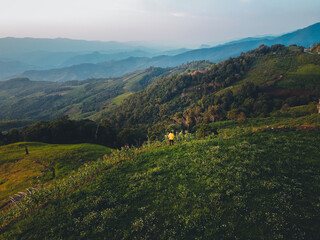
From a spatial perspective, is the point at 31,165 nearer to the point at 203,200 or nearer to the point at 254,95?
the point at 203,200

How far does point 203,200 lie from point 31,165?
43750 millimetres

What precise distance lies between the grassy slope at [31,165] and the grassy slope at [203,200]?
18.1 meters

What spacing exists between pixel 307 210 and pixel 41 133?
8433 centimetres

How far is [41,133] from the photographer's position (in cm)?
6894

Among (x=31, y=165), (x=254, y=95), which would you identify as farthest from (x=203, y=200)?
(x=254, y=95)

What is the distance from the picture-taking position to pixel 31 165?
3981 cm

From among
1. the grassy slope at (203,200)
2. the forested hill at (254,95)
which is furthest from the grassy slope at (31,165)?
the forested hill at (254,95)

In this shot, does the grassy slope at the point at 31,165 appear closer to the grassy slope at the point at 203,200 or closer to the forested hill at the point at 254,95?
the grassy slope at the point at 203,200

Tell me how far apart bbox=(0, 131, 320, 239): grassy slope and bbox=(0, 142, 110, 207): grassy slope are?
18.1 metres

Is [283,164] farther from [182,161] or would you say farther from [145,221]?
[145,221]

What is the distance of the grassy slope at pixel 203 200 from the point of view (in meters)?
12.5

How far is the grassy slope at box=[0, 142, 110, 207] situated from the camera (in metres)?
32.0

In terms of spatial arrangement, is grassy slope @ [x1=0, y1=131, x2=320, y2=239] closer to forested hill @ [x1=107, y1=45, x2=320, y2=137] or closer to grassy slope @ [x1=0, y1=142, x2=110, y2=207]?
grassy slope @ [x1=0, y1=142, x2=110, y2=207]

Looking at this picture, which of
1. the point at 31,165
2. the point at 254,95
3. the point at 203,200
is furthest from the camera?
the point at 254,95
